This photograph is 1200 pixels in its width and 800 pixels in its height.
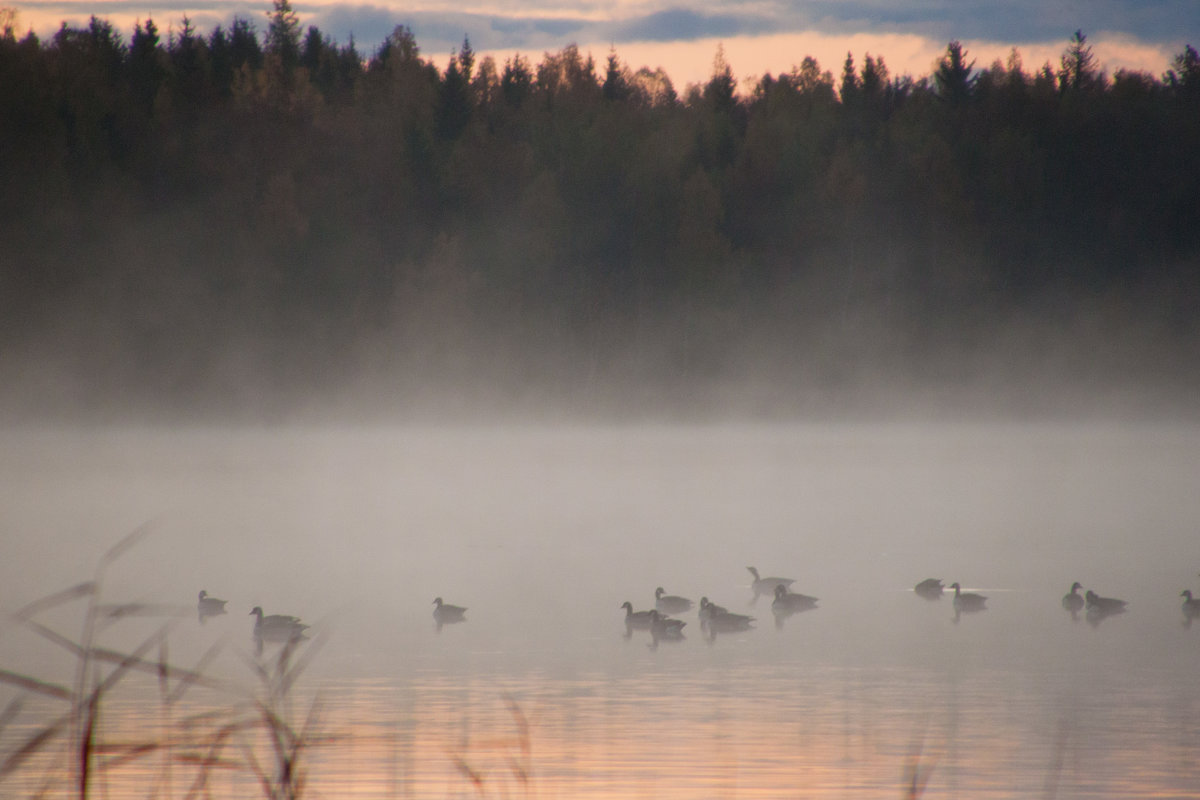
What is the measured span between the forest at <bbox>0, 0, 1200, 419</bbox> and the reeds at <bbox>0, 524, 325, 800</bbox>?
44596 millimetres

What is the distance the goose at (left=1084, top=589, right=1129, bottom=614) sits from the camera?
39.9 feet

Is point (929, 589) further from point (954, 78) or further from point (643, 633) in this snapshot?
point (954, 78)

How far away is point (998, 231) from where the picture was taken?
61.1 metres

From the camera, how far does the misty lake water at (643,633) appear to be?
23.7ft

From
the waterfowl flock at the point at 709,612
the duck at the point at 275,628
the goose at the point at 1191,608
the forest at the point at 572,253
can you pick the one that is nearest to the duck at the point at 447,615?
the waterfowl flock at the point at 709,612

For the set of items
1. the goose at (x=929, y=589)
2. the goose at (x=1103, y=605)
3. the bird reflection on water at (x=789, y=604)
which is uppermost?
the goose at (x=929, y=589)

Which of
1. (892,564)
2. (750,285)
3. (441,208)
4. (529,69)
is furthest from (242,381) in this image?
(892,564)

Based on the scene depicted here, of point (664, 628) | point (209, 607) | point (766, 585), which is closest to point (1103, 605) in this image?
point (766, 585)

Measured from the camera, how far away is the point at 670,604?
13.0 metres

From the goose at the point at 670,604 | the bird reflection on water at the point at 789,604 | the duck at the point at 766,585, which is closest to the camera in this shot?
the bird reflection on water at the point at 789,604

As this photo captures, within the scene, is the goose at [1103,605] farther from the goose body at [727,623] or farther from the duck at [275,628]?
the duck at [275,628]

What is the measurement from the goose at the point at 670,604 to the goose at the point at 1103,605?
138 inches

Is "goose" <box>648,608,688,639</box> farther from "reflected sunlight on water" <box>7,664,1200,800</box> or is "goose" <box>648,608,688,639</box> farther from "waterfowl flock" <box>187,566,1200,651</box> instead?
"reflected sunlight on water" <box>7,664,1200,800</box>

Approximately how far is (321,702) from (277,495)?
1742 cm
